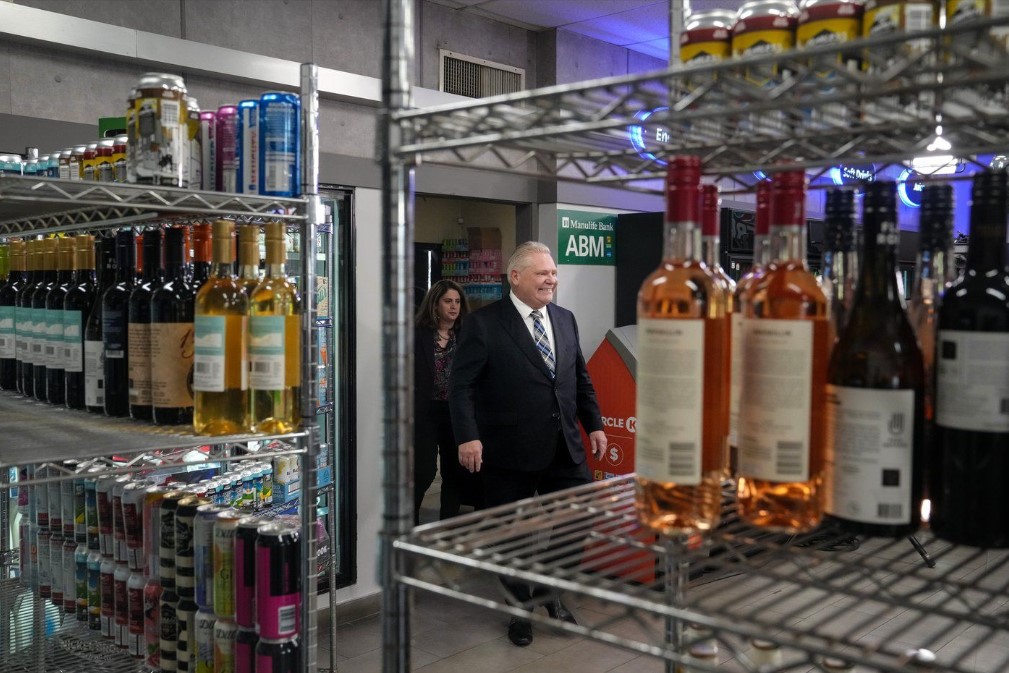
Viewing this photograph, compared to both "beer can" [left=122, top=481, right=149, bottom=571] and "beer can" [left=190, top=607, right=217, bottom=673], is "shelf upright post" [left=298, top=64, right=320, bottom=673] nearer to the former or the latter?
"beer can" [left=190, top=607, right=217, bottom=673]

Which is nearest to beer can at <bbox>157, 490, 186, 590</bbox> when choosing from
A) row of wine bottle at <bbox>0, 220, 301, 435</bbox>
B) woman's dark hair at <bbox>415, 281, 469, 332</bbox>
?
row of wine bottle at <bbox>0, 220, 301, 435</bbox>

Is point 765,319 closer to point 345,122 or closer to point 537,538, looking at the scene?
point 537,538

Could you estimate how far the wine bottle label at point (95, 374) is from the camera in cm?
236

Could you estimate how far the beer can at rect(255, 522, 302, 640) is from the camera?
6.75 feet

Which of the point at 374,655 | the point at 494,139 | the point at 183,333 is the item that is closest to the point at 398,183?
the point at 494,139

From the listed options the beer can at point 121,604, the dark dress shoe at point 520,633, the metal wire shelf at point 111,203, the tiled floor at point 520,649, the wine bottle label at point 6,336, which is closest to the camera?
the metal wire shelf at point 111,203

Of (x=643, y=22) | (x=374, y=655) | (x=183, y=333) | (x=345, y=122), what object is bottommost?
(x=374, y=655)

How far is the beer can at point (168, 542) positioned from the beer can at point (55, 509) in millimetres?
573

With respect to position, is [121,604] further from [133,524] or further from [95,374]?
[95,374]

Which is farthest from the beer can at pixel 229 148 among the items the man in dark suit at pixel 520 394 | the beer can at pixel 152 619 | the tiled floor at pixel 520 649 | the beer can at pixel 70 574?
the tiled floor at pixel 520 649

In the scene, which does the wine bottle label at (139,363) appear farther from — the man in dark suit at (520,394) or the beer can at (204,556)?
the man in dark suit at (520,394)

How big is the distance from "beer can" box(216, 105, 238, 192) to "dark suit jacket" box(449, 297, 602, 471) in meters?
2.04

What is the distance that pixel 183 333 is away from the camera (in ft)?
7.17

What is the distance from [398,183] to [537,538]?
490 millimetres
